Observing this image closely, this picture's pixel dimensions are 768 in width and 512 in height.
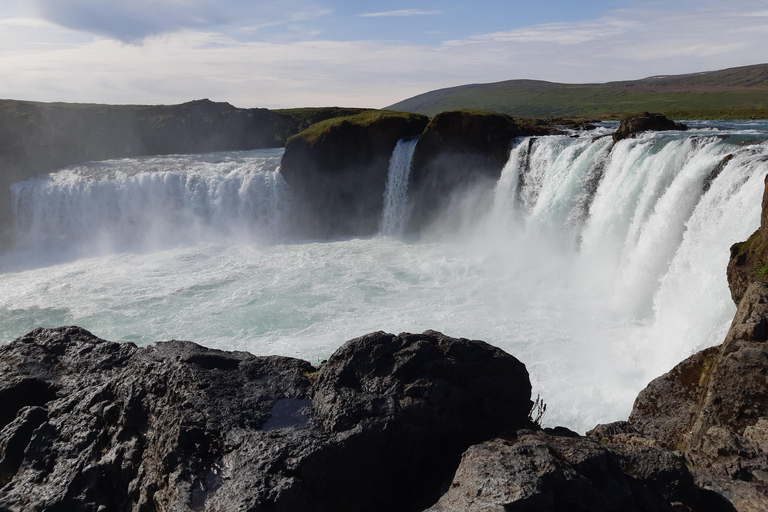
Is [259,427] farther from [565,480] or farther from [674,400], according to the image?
[674,400]

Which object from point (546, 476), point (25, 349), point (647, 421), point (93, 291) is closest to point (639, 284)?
point (647, 421)

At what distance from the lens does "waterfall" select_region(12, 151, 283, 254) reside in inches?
1246

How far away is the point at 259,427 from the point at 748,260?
11402mm

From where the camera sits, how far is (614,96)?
10900 cm

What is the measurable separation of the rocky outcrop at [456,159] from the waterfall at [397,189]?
0.44 metres

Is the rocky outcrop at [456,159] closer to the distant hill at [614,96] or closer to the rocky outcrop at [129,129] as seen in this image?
the rocky outcrop at [129,129]

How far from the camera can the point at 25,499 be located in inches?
207

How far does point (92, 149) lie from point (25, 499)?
50.1 metres

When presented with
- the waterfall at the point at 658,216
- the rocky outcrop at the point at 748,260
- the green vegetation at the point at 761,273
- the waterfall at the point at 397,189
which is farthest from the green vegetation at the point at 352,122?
the green vegetation at the point at 761,273

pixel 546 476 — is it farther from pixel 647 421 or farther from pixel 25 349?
pixel 25 349

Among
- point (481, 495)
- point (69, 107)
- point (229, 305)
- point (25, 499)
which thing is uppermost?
point (69, 107)

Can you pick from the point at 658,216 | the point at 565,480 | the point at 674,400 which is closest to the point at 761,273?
the point at 674,400

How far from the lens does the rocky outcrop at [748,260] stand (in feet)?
37.7

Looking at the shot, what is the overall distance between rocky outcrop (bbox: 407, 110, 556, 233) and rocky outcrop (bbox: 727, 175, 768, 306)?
16129 millimetres
